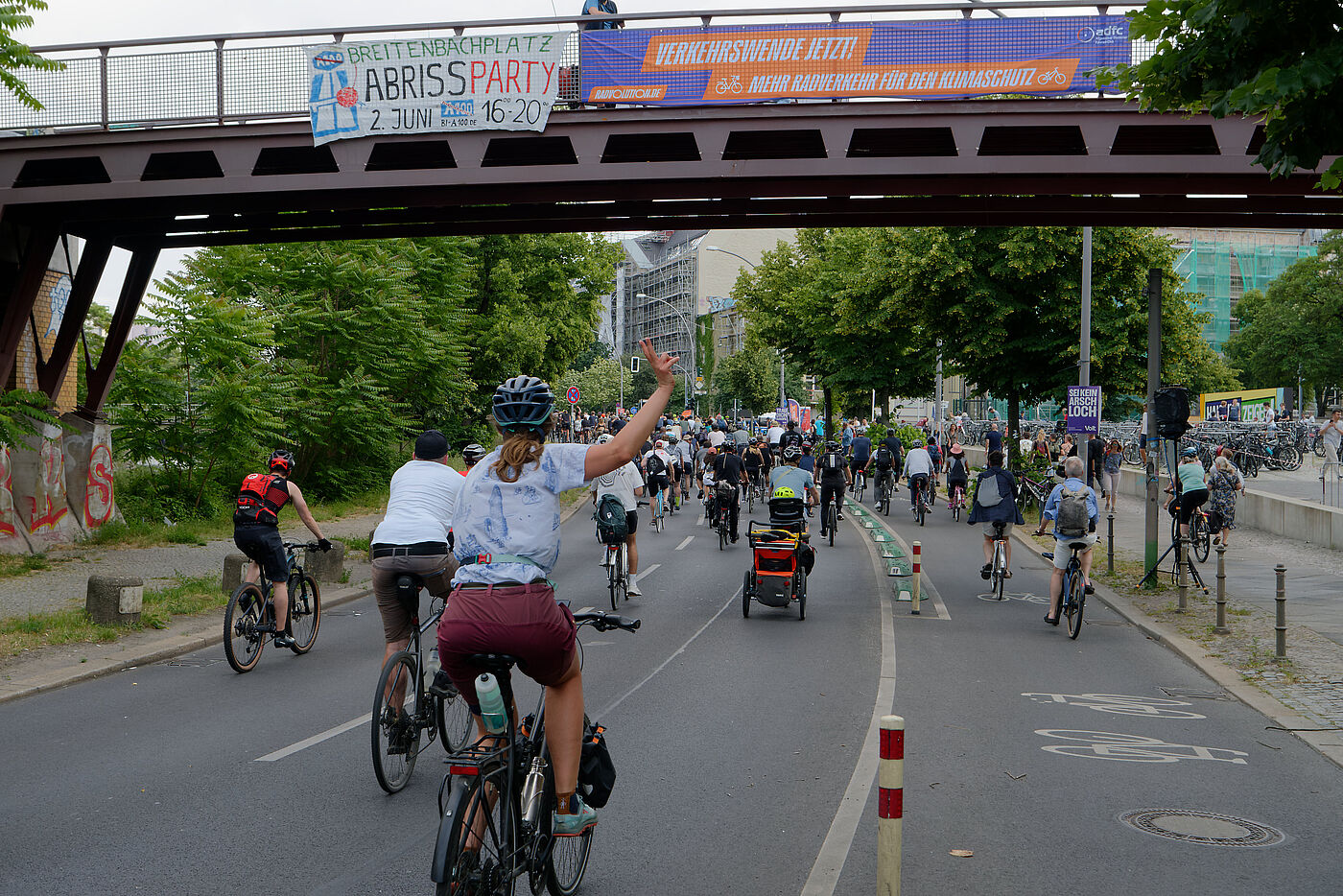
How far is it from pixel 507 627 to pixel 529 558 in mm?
257

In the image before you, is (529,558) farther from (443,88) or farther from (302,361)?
(302,361)

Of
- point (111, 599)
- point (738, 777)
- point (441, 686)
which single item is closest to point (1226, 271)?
point (111, 599)

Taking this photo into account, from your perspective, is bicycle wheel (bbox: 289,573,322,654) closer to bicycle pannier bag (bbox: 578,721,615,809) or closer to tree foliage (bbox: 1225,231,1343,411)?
bicycle pannier bag (bbox: 578,721,615,809)

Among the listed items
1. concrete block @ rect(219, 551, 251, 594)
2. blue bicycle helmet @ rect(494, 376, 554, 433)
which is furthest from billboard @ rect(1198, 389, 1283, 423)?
blue bicycle helmet @ rect(494, 376, 554, 433)

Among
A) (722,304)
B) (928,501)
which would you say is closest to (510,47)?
(928,501)

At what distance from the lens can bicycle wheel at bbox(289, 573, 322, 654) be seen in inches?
421

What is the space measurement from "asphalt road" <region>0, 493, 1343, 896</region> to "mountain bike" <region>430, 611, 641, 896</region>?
34.7 inches

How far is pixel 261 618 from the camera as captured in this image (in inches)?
399

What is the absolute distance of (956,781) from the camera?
6699 mm

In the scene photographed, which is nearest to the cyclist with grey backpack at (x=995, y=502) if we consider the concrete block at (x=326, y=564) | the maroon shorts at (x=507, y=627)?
the concrete block at (x=326, y=564)

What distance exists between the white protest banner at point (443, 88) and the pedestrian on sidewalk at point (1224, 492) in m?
12.6

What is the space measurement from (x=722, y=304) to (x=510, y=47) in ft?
391

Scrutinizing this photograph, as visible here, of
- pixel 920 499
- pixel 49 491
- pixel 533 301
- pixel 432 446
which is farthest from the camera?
pixel 533 301

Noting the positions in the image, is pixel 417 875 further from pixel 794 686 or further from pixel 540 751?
pixel 794 686
